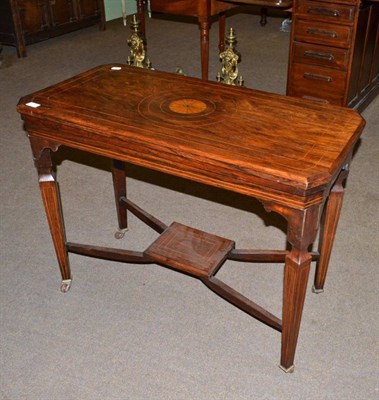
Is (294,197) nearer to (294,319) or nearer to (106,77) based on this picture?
(294,319)

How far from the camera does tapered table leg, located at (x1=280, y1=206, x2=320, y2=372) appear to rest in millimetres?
1370

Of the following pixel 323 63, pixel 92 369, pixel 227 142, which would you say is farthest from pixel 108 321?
pixel 323 63

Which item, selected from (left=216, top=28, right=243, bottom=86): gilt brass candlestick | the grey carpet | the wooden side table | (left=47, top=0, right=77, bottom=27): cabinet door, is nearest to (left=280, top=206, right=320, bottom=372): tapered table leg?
the grey carpet

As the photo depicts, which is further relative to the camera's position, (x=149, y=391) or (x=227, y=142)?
(x=149, y=391)

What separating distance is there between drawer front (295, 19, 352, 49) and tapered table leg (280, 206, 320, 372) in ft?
6.77

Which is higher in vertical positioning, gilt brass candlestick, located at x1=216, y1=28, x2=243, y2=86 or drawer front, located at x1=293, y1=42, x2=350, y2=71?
gilt brass candlestick, located at x1=216, y1=28, x2=243, y2=86

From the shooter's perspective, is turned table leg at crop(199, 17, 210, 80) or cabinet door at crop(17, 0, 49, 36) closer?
turned table leg at crop(199, 17, 210, 80)

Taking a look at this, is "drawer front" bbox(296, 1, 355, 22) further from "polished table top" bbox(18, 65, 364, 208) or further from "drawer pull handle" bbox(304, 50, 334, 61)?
"polished table top" bbox(18, 65, 364, 208)

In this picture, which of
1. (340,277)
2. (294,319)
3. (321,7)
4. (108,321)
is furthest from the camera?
(321,7)

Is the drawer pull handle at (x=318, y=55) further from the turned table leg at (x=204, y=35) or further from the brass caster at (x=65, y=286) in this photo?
the brass caster at (x=65, y=286)

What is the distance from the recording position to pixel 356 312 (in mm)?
1978

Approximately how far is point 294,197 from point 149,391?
2.67 feet

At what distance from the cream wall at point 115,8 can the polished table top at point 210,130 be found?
15.6ft

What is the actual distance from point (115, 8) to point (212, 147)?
5486mm
